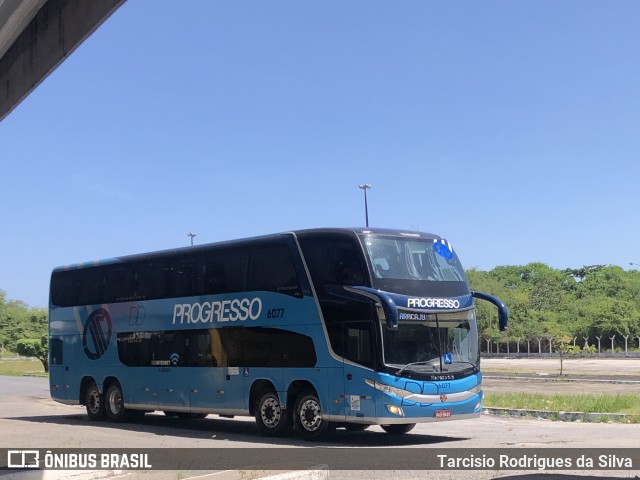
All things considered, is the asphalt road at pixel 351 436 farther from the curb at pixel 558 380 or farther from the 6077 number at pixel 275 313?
the curb at pixel 558 380

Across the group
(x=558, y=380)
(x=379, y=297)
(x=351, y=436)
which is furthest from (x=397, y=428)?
(x=558, y=380)

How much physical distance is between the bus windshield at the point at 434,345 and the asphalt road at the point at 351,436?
144 cm

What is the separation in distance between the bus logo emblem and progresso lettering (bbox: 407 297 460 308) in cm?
969

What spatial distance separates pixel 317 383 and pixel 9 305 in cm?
13129

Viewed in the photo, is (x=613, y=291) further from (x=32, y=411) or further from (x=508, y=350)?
(x=32, y=411)

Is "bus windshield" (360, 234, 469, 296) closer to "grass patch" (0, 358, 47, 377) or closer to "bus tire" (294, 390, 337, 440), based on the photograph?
"bus tire" (294, 390, 337, 440)

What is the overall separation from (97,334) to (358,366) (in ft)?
31.4

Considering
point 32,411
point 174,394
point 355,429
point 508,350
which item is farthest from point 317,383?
point 508,350

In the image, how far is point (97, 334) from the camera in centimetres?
2241

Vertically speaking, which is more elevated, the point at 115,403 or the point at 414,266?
the point at 414,266

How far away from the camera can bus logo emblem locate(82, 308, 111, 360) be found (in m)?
22.1

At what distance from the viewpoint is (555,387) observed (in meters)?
31.5

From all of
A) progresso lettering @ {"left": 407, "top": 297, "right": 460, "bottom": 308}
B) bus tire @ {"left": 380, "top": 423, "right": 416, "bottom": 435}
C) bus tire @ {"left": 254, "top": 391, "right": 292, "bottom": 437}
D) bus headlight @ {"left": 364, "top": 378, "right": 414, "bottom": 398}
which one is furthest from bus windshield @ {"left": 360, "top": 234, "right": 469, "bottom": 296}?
bus tire @ {"left": 254, "top": 391, "right": 292, "bottom": 437}

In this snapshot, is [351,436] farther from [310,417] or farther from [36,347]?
[36,347]
